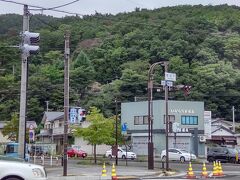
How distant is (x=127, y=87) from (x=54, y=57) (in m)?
15.4

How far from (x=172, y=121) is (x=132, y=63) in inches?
1396

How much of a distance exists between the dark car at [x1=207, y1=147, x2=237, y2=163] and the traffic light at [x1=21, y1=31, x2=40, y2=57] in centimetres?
3731

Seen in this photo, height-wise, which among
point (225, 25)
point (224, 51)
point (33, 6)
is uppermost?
point (225, 25)

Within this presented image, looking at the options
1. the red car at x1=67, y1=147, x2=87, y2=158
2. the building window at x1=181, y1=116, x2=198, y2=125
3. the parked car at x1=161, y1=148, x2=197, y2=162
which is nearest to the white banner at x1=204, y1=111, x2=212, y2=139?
the building window at x1=181, y1=116, x2=198, y2=125

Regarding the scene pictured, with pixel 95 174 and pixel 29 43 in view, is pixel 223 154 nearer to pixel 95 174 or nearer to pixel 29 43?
pixel 95 174

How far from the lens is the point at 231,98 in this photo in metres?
96.6

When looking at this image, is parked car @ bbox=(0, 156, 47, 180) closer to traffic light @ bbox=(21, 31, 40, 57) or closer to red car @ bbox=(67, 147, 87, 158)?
traffic light @ bbox=(21, 31, 40, 57)

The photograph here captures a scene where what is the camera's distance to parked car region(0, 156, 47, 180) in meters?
12.9

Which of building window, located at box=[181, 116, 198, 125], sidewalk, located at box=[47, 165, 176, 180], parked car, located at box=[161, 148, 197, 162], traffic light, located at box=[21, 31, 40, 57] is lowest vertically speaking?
sidewalk, located at box=[47, 165, 176, 180]

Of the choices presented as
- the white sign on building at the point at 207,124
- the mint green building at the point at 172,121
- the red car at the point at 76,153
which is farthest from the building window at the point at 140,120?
the red car at the point at 76,153

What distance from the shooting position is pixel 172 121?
220ft

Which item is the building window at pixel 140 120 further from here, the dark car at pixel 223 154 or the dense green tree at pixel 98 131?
the dense green tree at pixel 98 131

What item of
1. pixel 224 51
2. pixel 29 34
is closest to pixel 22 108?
pixel 29 34

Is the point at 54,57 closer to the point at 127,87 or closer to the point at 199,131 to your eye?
the point at 127,87
